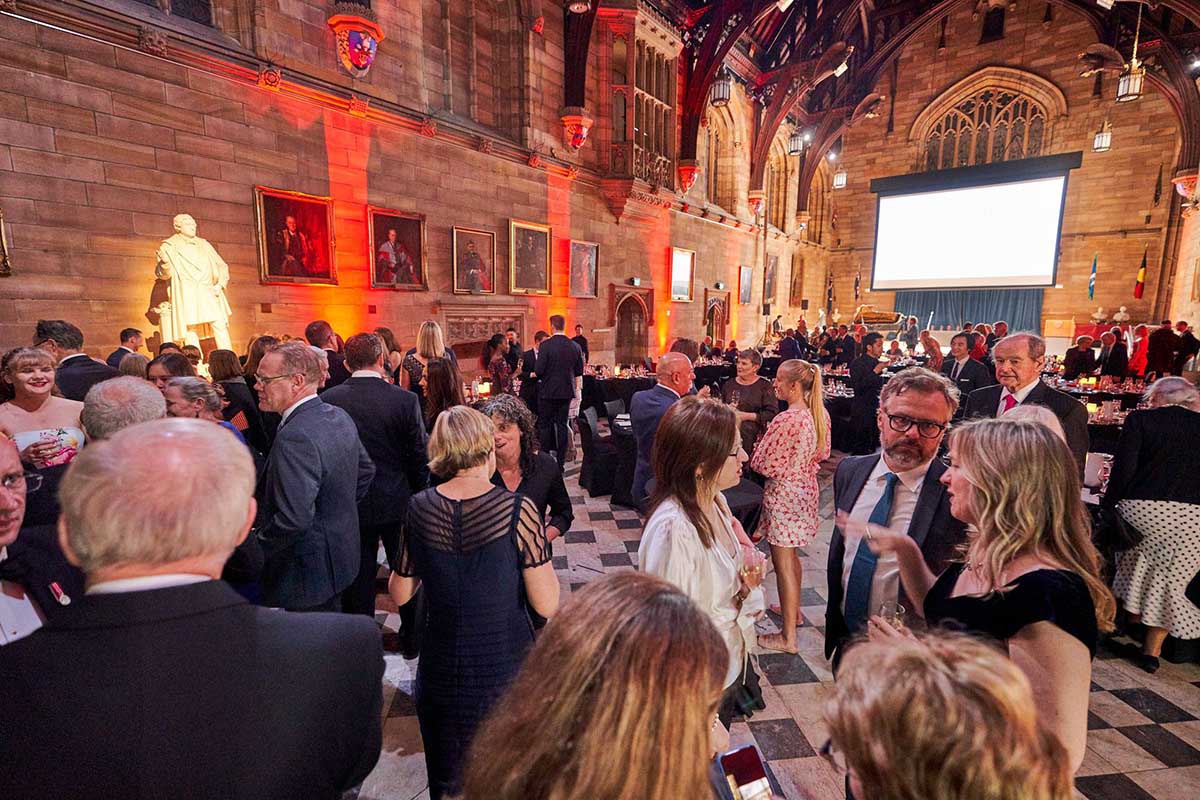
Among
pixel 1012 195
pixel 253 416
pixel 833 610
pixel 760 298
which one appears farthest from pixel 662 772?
pixel 1012 195

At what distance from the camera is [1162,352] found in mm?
8555

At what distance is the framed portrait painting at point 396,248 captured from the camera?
7.33 m

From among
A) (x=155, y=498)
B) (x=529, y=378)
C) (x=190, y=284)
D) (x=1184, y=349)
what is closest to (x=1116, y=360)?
(x=1184, y=349)

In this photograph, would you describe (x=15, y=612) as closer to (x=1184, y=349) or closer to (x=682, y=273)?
(x=1184, y=349)

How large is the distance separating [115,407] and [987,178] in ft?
74.1

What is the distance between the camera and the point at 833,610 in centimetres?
224

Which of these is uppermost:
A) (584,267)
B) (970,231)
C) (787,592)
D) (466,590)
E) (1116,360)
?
(970,231)

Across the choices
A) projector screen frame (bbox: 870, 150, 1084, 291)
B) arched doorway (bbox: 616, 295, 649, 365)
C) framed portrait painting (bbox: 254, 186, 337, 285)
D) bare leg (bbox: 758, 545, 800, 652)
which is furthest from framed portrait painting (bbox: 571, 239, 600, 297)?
projector screen frame (bbox: 870, 150, 1084, 291)

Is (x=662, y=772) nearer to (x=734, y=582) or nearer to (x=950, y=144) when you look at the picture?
(x=734, y=582)

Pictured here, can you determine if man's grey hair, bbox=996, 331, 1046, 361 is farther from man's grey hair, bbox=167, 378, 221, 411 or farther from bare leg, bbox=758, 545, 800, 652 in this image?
man's grey hair, bbox=167, 378, 221, 411

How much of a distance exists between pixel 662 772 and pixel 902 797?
30 centimetres

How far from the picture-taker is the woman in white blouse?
1.70 meters

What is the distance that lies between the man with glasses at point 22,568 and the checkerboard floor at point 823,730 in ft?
4.66

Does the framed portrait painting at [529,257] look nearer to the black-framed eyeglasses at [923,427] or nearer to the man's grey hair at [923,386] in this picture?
the man's grey hair at [923,386]
